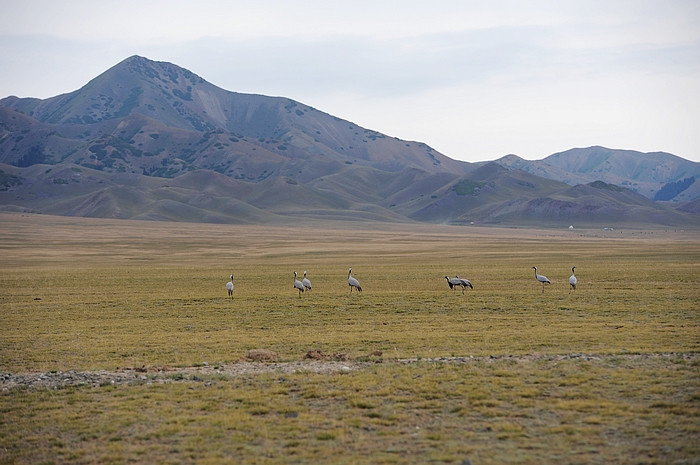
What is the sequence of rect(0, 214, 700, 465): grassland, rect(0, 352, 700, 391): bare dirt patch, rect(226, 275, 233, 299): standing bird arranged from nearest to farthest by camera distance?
rect(0, 214, 700, 465): grassland
rect(0, 352, 700, 391): bare dirt patch
rect(226, 275, 233, 299): standing bird

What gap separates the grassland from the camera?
11.6 meters

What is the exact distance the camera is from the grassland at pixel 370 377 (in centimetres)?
1156

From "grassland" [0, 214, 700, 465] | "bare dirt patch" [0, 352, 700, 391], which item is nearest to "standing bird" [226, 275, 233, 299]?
"grassland" [0, 214, 700, 465]

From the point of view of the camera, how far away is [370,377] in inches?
642

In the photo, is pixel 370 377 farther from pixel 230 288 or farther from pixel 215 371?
pixel 230 288

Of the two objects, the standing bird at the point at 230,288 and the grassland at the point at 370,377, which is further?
the standing bird at the point at 230,288

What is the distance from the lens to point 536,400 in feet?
45.3

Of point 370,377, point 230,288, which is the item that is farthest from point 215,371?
point 230,288

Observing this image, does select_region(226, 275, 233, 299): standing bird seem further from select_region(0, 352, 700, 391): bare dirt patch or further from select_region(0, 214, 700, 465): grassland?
select_region(0, 352, 700, 391): bare dirt patch

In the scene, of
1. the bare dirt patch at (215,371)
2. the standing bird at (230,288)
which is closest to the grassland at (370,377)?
the bare dirt patch at (215,371)

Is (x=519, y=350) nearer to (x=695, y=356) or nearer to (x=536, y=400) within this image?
(x=695, y=356)

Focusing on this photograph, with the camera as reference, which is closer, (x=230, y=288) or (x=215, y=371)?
(x=215, y=371)

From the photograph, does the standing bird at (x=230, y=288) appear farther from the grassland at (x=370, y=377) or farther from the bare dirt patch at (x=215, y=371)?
the bare dirt patch at (x=215, y=371)

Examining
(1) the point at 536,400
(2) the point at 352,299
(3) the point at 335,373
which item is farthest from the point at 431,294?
(1) the point at 536,400
